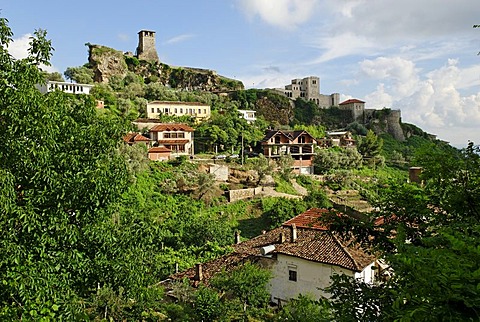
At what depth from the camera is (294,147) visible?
175ft

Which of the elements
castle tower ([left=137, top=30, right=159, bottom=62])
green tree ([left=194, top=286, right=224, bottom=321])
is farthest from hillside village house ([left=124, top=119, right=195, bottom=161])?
castle tower ([left=137, top=30, right=159, bottom=62])

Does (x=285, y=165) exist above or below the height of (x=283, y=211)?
above

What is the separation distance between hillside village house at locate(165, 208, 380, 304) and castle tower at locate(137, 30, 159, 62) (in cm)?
7004

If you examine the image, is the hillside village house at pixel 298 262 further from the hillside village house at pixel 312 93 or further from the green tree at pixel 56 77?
the hillside village house at pixel 312 93

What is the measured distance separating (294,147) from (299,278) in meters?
35.8

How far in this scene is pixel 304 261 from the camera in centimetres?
1827

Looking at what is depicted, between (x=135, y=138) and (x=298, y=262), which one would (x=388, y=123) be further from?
(x=298, y=262)

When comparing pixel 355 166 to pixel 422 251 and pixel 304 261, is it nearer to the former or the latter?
pixel 304 261

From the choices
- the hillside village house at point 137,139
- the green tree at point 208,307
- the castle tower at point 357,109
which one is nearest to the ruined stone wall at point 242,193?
the hillside village house at point 137,139

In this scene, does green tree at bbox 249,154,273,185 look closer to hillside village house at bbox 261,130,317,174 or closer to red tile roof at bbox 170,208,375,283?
hillside village house at bbox 261,130,317,174

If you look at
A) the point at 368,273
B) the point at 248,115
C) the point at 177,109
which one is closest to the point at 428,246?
the point at 368,273

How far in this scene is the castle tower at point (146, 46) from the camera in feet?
272

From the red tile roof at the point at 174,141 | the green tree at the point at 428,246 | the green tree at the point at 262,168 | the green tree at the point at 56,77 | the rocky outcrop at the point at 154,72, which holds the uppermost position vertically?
the rocky outcrop at the point at 154,72

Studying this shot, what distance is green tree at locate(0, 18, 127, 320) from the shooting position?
5.48 metres
